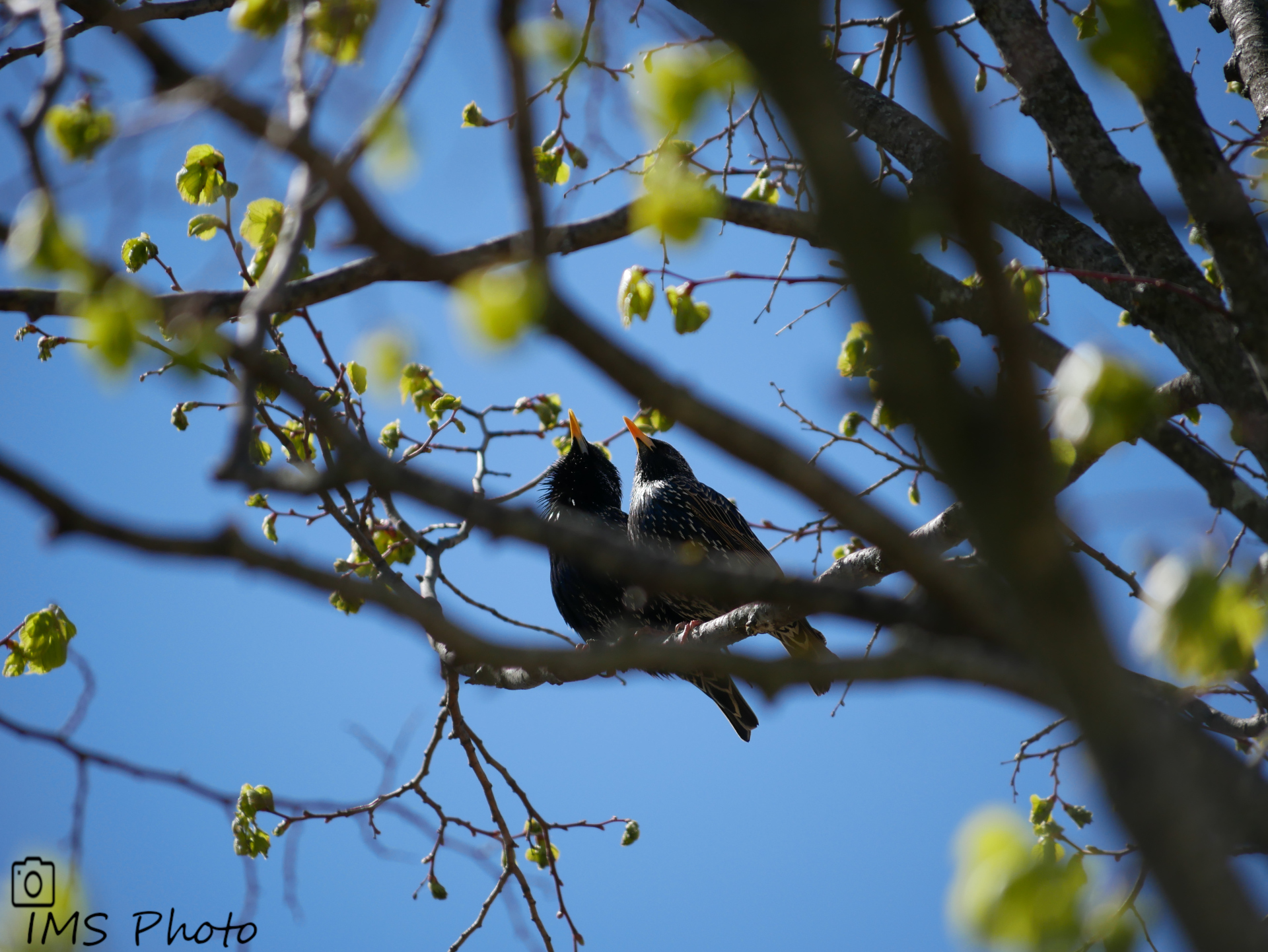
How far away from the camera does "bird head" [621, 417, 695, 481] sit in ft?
18.5

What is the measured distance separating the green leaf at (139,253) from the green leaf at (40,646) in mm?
1111

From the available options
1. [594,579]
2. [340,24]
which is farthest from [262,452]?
[594,579]

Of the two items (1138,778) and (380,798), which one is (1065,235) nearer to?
(1138,778)

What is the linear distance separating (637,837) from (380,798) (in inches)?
39.2

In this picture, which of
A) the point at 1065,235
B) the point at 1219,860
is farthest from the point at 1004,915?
the point at 1065,235

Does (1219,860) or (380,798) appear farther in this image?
(380,798)

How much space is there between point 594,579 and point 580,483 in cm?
96

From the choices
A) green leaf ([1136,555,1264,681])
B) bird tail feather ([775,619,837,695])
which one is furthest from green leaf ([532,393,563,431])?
green leaf ([1136,555,1264,681])

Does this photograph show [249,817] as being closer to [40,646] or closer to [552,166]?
[40,646]

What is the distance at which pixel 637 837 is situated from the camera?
3432 millimetres

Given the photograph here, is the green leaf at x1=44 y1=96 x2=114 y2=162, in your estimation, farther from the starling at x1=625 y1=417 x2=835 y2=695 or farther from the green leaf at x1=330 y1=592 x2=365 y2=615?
the starling at x1=625 y1=417 x2=835 y2=695

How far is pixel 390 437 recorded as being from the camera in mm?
3383

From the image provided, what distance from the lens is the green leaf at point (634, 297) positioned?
83.4 inches

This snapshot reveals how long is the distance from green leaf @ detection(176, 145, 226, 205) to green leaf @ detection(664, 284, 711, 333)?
1.39 m
